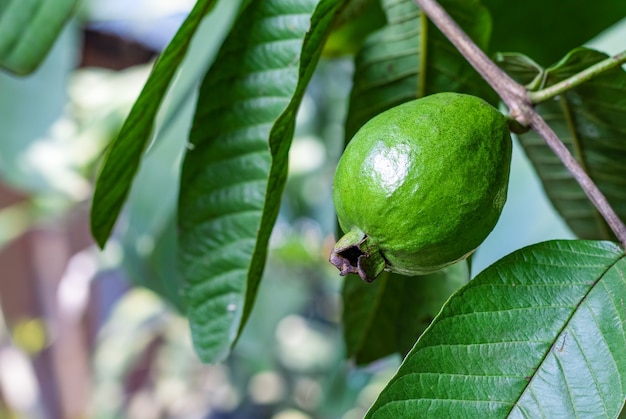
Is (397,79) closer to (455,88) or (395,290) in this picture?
(455,88)

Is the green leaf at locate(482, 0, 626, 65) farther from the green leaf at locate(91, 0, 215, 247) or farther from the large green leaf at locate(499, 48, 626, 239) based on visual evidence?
the green leaf at locate(91, 0, 215, 247)

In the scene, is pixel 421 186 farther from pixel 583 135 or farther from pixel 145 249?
pixel 145 249

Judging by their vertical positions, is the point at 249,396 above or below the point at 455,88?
below

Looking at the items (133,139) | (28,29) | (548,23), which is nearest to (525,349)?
(133,139)

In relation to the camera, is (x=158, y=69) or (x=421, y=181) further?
(x=158, y=69)

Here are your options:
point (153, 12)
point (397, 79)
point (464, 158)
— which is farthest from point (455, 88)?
point (153, 12)
